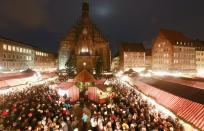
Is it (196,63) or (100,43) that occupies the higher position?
(100,43)

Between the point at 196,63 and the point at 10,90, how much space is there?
232 feet

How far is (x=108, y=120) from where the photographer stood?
15984mm

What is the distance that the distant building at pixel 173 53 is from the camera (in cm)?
7206

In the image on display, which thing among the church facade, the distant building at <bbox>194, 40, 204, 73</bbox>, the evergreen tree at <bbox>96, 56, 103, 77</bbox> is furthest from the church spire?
the distant building at <bbox>194, 40, 204, 73</bbox>

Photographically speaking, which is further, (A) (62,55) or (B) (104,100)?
(A) (62,55)

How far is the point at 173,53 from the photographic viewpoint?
71688 millimetres

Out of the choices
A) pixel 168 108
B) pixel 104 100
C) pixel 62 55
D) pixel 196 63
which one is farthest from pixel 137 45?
pixel 168 108

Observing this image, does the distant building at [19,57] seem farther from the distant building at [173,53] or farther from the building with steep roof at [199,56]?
the building with steep roof at [199,56]

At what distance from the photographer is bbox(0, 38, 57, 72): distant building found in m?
56.6

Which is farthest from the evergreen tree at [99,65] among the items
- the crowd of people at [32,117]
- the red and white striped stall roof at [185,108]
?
the red and white striped stall roof at [185,108]

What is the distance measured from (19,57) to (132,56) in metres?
44.4

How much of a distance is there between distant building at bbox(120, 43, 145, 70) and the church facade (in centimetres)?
910

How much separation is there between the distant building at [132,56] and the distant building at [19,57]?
114ft

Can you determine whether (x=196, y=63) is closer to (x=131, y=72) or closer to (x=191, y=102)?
(x=131, y=72)
